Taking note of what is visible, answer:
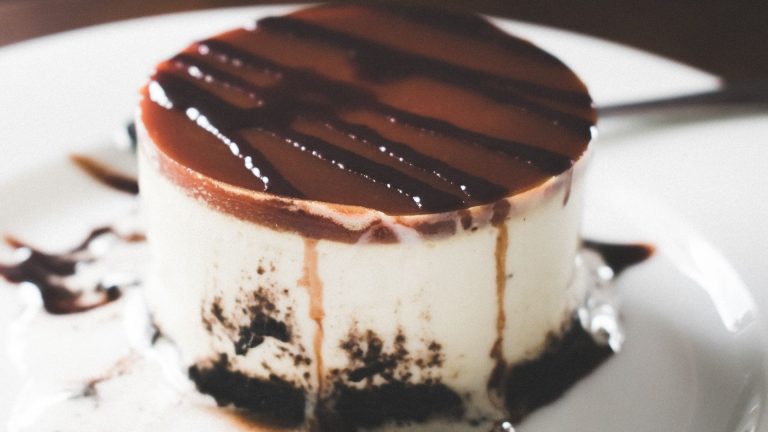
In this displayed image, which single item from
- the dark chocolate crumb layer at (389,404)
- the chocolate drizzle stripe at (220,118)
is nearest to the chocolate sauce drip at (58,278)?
the chocolate drizzle stripe at (220,118)

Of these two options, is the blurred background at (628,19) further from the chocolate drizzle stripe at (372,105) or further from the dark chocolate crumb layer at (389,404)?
the dark chocolate crumb layer at (389,404)

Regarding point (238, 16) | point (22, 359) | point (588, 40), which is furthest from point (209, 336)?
point (588, 40)

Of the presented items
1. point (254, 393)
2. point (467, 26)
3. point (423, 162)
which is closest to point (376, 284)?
point (423, 162)

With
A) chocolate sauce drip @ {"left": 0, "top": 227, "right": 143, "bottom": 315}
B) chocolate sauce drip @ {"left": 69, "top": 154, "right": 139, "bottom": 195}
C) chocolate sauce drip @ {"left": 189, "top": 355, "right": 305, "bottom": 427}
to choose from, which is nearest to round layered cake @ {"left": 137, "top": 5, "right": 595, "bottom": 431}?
chocolate sauce drip @ {"left": 189, "top": 355, "right": 305, "bottom": 427}

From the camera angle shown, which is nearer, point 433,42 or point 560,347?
point 560,347

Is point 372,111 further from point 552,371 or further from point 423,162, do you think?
point 552,371

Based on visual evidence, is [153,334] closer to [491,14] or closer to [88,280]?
[88,280]
